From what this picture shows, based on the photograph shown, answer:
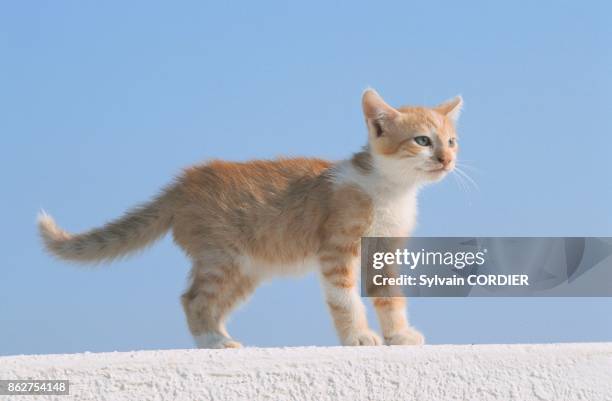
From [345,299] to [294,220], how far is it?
23.0 inches

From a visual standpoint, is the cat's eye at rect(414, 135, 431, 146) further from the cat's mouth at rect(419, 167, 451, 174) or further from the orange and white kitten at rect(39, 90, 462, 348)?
the cat's mouth at rect(419, 167, 451, 174)

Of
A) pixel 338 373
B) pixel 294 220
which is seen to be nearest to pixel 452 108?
pixel 294 220

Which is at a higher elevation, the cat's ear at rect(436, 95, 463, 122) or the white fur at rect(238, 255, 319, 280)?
the cat's ear at rect(436, 95, 463, 122)

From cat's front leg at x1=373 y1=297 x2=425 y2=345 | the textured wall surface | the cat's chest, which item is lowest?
the textured wall surface

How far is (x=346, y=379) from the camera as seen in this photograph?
2635 mm

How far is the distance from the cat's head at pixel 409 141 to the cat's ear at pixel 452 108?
111 mm

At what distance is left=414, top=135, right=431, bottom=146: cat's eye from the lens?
3936 millimetres

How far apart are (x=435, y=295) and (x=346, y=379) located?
4.29 ft

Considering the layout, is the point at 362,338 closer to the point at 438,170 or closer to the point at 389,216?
the point at 389,216

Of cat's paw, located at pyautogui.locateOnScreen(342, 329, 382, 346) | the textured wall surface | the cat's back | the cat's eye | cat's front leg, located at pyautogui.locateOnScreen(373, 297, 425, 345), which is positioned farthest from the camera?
the cat's back

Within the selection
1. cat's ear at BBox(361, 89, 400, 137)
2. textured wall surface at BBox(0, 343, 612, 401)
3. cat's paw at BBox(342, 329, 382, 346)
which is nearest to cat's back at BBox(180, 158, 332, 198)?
cat's ear at BBox(361, 89, 400, 137)

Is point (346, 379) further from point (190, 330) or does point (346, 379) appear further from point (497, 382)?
point (190, 330)

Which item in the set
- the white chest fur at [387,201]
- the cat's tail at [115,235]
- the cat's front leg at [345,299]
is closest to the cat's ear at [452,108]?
→ the white chest fur at [387,201]

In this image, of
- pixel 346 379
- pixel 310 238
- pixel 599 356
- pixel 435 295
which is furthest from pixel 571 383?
pixel 310 238
